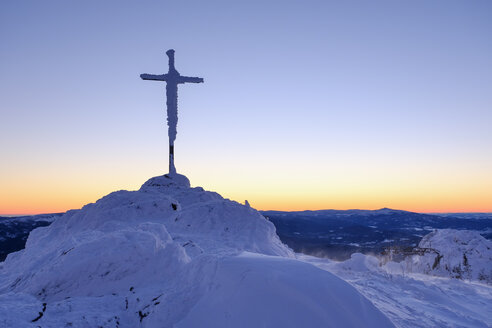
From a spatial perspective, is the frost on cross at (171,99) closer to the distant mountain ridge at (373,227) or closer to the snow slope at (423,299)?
the snow slope at (423,299)

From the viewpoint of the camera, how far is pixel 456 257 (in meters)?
13.6

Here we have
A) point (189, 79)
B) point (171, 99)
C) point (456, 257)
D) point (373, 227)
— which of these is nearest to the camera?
point (456, 257)

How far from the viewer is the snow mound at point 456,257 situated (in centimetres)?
1277

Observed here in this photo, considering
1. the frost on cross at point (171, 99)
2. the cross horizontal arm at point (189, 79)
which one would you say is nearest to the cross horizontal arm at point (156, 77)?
the frost on cross at point (171, 99)

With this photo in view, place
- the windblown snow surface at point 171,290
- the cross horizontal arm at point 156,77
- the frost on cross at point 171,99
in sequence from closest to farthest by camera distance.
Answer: the windblown snow surface at point 171,290 → the frost on cross at point 171,99 → the cross horizontal arm at point 156,77

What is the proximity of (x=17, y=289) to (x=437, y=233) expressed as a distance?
18.2 metres

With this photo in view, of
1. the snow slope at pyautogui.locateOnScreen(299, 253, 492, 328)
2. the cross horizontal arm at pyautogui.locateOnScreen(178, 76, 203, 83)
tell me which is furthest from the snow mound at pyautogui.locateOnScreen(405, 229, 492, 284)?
the cross horizontal arm at pyautogui.locateOnScreen(178, 76, 203, 83)

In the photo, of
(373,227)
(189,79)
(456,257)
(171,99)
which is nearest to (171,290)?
(171,99)

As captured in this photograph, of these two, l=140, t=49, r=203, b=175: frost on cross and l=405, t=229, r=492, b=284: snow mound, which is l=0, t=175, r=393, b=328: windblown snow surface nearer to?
l=140, t=49, r=203, b=175: frost on cross

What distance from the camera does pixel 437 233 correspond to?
1647cm

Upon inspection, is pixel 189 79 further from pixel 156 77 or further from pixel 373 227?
pixel 373 227

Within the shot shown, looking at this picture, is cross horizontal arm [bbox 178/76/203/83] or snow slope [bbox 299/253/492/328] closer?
snow slope [bbox 299/253/492/328]

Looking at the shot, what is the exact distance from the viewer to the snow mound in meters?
12.8

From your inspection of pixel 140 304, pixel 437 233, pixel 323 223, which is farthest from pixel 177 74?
pixel 323 223
